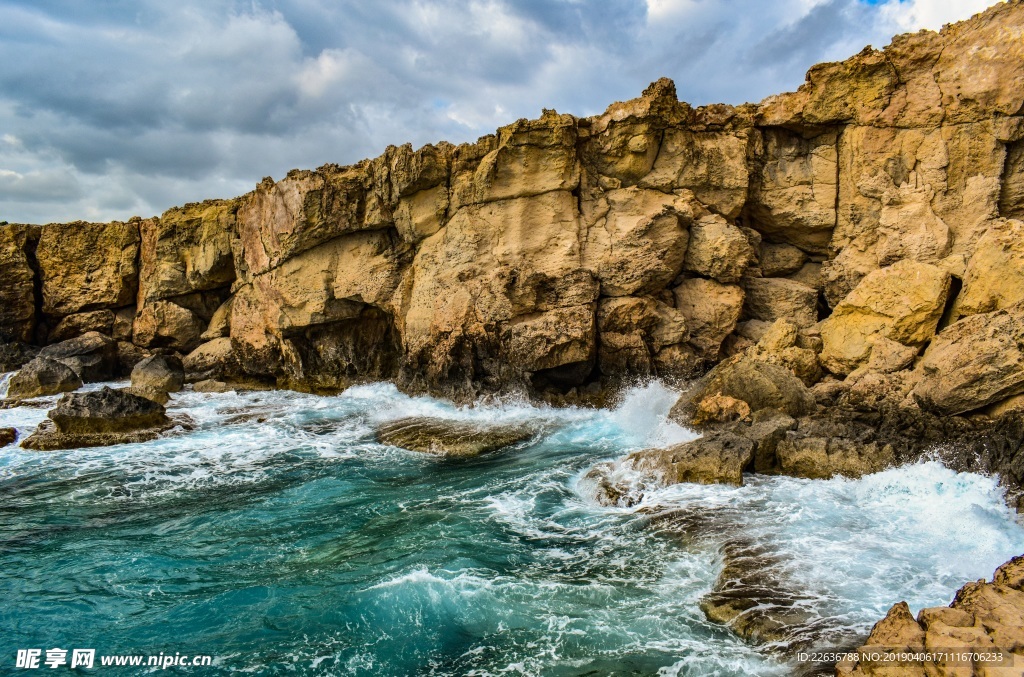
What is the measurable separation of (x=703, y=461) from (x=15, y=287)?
27.6m

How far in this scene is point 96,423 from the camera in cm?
Result: 1496

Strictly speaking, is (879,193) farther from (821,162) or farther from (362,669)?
(362,669)

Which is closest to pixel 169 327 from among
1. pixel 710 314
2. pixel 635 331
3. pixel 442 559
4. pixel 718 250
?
pixel 635 331

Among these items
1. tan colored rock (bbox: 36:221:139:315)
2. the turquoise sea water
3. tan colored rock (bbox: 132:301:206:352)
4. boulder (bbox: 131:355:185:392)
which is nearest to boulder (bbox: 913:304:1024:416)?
the turquoise sea water

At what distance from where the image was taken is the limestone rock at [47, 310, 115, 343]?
25.6 m

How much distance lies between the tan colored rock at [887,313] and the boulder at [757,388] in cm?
153

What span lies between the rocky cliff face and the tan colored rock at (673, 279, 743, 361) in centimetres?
5

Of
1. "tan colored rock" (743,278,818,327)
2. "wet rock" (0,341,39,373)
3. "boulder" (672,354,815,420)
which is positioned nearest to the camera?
"boulder" (672,354,815,420)

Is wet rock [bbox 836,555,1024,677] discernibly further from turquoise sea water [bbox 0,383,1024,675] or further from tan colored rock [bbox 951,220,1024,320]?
tan colored rock [bbox 951,220,1024,320]

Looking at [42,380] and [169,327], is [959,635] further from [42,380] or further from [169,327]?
[169,327]

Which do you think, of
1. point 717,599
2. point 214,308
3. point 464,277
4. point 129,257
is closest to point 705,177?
point 464,277

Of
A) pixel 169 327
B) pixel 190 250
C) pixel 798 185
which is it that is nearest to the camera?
pixel 798 185

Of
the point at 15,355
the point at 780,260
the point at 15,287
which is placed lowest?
the point at 15,355

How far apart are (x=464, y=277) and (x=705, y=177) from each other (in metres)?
7.25
